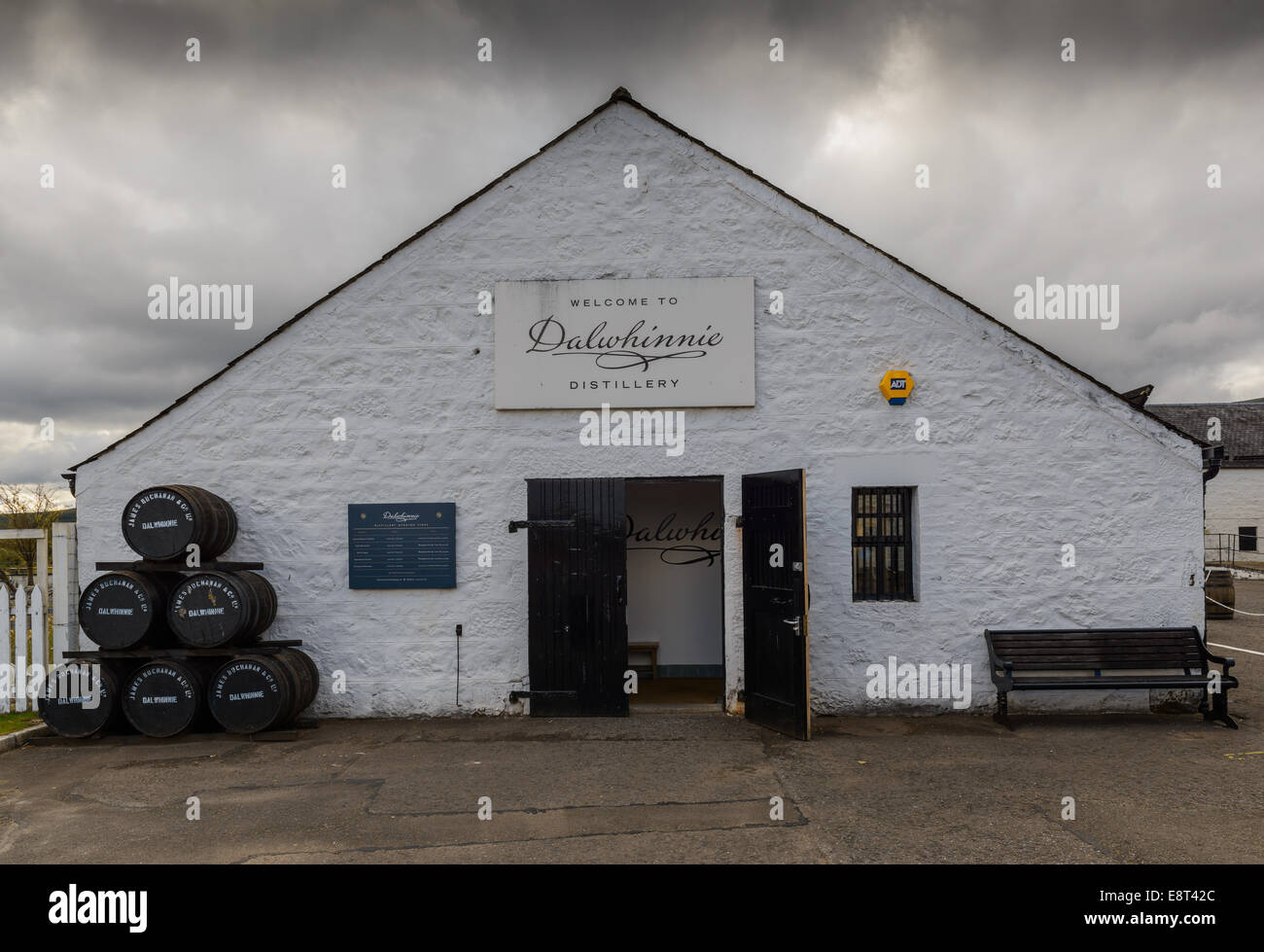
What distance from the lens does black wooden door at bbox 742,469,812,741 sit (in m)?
7.52

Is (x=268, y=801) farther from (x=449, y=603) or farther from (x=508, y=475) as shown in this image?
(x=508, y=475)

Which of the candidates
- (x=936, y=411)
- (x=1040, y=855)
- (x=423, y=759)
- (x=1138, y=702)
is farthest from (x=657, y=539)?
(x=1040, y=855)

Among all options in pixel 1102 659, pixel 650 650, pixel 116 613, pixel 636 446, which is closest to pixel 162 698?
pixel 116 613

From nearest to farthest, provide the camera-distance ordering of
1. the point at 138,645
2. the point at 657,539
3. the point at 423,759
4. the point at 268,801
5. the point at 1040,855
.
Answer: the point at 1040,855, the point at 268,801, the point at 423,759, the point at 138,645, the point at 657,539

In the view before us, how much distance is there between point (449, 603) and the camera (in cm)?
855

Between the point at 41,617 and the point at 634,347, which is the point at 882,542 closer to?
the point at 634,347

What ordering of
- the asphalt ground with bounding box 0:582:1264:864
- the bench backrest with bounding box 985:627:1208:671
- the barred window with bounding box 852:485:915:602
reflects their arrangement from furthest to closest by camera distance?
the barred window with bounding box 852:485:915:602, the bench backrest with bounding box 985:627:1208:671, the asphalt ground with bounding box 0:582:1264:864

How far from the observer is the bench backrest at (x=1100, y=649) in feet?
26.5

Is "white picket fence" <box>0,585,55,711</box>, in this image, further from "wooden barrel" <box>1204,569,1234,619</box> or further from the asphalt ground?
"wooden barrel" <box>1204,569,1234,619</box>

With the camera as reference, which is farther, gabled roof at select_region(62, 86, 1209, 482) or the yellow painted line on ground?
the yellow painted line on ground

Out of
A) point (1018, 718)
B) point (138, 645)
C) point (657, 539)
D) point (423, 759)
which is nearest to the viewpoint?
point (423, 759)

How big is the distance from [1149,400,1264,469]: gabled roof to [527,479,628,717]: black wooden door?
35408mm

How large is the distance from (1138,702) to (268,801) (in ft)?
26.8

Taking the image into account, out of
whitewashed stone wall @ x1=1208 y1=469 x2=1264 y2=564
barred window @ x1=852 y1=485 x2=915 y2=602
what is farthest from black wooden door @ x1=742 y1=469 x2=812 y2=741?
whitewashed stone wall @ x1=1208 y1=469 x2=1264 y2=564
